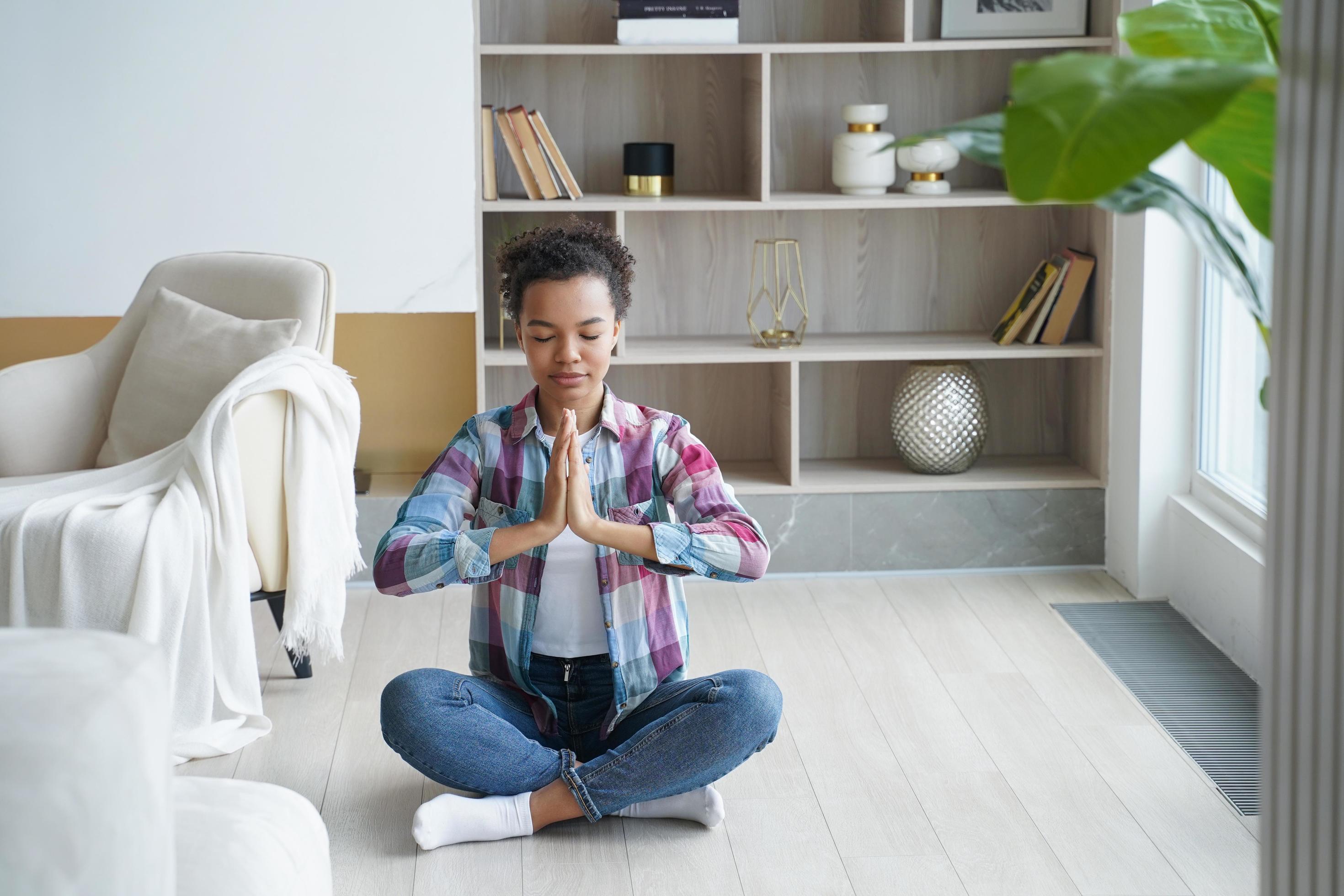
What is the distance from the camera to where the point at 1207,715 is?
8.18 ft

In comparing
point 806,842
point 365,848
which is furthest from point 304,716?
point 806,842

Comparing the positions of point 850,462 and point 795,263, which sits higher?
point 795,263

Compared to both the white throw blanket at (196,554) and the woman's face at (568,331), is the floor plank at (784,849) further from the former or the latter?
the white throw blanket at (196,554)

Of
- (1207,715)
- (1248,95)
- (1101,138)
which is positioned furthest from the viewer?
(1207,715)

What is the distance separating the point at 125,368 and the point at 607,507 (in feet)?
4.61

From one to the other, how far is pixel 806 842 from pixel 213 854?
1.30 meters

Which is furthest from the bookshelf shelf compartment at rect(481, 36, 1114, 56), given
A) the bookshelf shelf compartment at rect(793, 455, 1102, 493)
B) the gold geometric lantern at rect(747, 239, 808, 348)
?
the bookshelf shelf compartment at rect(793, 455, 1102, 493)

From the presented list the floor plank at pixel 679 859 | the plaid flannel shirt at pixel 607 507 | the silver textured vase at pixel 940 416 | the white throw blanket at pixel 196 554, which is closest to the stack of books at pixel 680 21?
the silver textured vase at pixel 940 416

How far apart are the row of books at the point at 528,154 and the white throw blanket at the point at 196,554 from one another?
91cm

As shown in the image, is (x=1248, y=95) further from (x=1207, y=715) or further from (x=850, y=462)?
(x=850, y=462)

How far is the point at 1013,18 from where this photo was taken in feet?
11.0

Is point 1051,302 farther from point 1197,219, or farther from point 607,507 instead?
point 1197,219

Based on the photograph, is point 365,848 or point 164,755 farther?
point 365,848

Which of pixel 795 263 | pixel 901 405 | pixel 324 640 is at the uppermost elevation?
pixel 795 263
